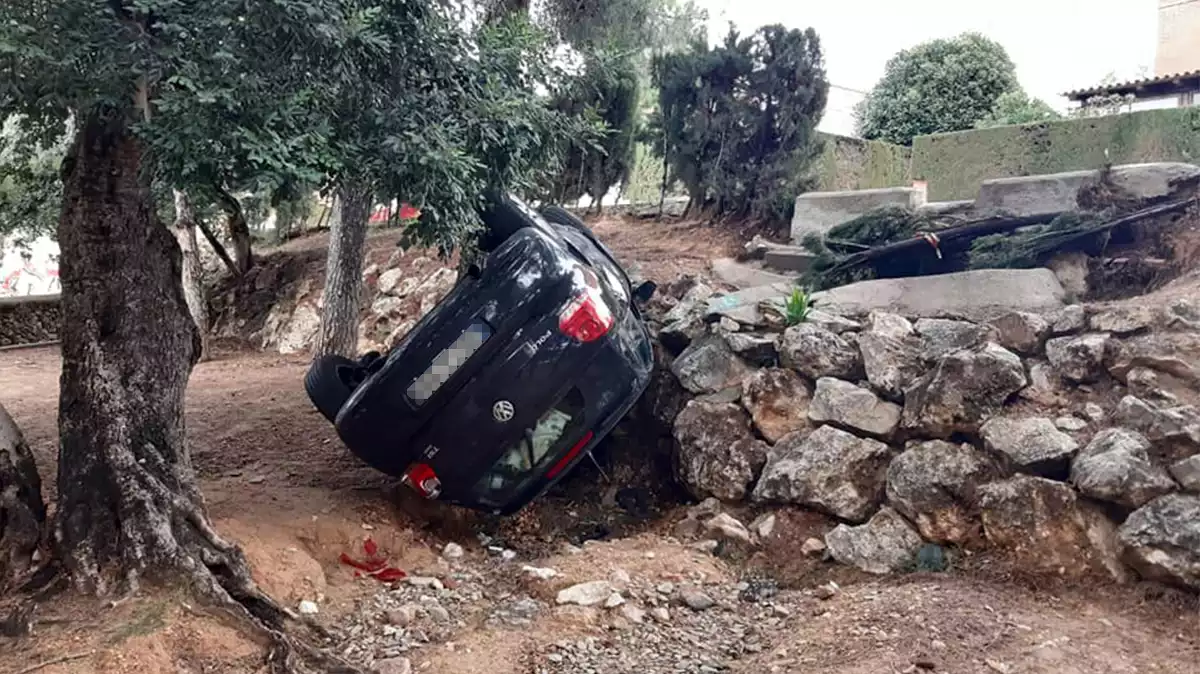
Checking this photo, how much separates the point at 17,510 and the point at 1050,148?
777 cm

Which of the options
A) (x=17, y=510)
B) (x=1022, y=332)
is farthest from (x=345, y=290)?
(x=1022, y=332)

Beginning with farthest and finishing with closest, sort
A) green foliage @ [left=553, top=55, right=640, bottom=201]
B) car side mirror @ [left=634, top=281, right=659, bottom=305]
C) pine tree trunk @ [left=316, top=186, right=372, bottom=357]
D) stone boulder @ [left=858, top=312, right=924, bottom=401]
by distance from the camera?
green foliage @ [left=553, top=55, right=640, bottom=201] → pine tree trunk @ [left=316, top=186, right=372, bottom=357] → car side mirror @ [left=634, top=281, right=659, bottom=305] → stone boulder @ [left=858, top=312, right=924, bottom=401]

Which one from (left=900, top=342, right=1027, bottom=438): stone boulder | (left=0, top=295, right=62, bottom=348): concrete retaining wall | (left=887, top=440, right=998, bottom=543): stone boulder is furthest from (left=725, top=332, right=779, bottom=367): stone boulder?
(left=0, top=295, right=62, bottom=348): concrete retaining wall

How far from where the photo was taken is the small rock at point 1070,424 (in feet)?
13.9

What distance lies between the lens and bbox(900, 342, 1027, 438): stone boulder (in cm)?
446

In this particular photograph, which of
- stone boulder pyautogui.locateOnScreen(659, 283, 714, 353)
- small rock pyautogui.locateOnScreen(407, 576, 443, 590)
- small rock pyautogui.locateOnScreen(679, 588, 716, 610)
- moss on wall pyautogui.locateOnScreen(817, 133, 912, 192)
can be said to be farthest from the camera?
moss on wall pyautogui.locateOnScreen(817, 133, 912, 192)

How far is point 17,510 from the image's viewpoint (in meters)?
3.54

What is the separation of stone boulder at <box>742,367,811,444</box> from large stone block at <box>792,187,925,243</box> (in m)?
2.60

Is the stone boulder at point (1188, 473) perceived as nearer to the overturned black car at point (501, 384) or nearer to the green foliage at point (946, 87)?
the overturned black car at point (501, 384)

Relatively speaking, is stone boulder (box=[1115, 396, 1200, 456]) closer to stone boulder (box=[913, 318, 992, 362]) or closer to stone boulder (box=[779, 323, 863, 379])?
stone boulder (box=[913, 318, 992, 362])

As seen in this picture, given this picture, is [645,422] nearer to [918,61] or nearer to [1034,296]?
[1034,296]

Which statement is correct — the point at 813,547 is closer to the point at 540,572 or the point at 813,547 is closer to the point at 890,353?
the point at 890,353

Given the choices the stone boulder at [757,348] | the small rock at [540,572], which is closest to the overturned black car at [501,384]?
the small rock at [540,572]

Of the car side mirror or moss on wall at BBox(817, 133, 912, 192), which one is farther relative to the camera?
moss on wall at BBox(817, 133, 912, 192)
